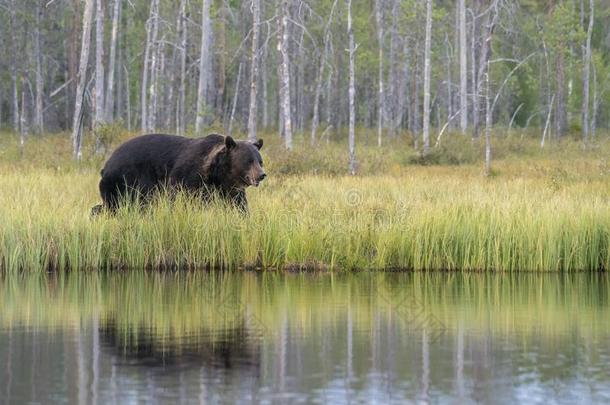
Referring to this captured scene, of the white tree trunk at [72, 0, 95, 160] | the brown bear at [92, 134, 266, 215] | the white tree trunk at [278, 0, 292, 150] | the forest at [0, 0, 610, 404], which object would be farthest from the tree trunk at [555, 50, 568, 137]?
the brown bear at [92, 134, 266, 215]

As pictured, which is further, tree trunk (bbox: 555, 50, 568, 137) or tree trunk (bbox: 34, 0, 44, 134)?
tree trunk (bbox: 34, 0, 44, 134)

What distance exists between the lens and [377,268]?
543 inches

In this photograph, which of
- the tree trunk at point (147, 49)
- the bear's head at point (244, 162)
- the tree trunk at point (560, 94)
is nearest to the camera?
the bear's head at point (244, 162)

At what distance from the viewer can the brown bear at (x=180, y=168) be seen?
14.7m

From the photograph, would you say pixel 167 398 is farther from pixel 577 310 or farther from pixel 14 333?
pixel 577 310

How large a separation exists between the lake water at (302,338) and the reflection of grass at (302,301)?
2 cm

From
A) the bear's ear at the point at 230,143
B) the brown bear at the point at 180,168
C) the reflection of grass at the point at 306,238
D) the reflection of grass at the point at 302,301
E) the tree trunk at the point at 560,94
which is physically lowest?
the reflection of grass at the point at 302,301

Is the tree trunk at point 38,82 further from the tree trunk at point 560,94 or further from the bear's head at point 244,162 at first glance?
the bear's head at point 244,162

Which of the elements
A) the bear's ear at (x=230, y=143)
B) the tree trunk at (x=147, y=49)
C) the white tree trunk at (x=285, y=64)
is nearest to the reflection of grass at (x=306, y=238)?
the bear's ear at (x=230, y=143)

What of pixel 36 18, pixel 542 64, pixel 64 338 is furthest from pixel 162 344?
pixel 542 64

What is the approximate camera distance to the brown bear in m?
14.7

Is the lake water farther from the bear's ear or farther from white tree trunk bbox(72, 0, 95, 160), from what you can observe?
white tree trunk bbox(72, 0, 95, 160)

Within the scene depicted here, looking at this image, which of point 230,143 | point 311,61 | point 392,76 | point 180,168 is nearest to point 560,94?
point 392,76

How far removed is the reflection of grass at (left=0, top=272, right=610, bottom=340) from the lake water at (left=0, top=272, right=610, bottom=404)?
21 mm
